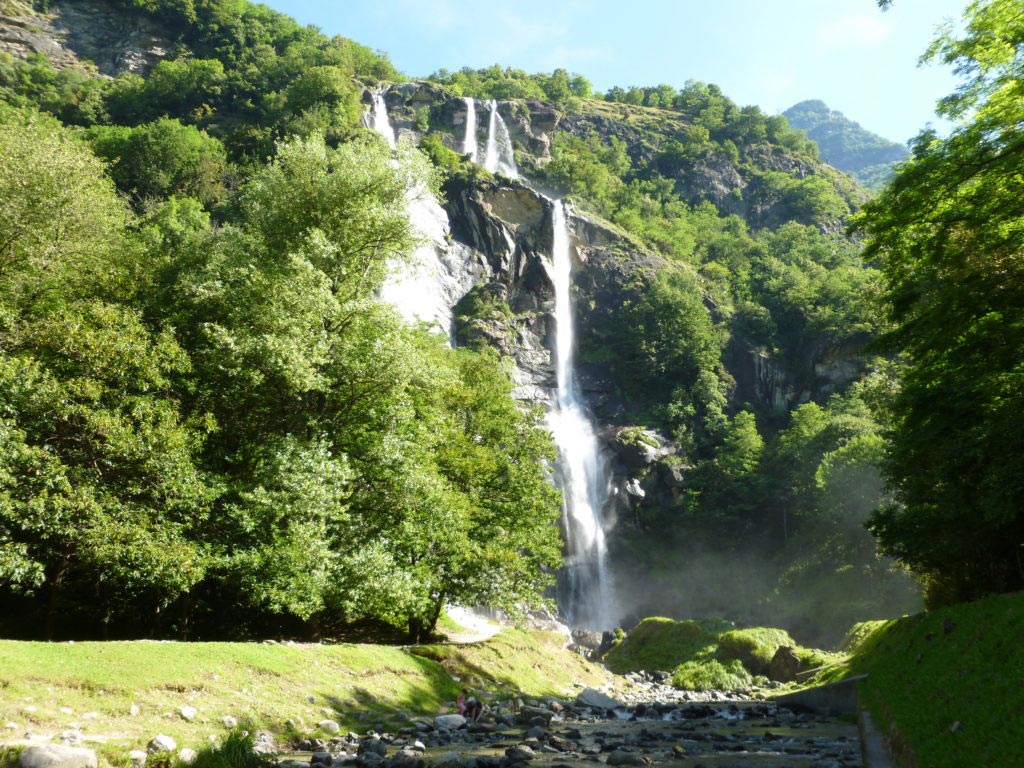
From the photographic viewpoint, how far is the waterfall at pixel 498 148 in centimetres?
8650

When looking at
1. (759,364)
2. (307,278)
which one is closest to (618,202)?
(759,364)

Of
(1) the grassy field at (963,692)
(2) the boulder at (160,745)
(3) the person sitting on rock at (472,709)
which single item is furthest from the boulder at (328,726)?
(1) the grassy field at (963,692)

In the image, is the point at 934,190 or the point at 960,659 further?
the point at 934,190

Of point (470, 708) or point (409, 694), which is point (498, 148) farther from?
point (470, 708)

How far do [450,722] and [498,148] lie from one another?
86.3 meters

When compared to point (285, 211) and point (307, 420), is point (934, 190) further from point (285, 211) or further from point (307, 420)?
point (285, 211)

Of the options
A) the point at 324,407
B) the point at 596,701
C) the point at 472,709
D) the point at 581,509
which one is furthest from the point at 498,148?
the point at 472,709

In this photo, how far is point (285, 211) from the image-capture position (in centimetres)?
1936

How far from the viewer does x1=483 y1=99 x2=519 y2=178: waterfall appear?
284 ft

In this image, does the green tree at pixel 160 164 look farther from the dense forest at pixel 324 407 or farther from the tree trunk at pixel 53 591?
the tree trunk at pixel 53 591

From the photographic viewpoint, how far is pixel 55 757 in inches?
239

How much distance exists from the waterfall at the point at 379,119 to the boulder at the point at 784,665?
6714 centimetres

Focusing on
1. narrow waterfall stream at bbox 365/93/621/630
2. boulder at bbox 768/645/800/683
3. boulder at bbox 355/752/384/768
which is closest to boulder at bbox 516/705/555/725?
boulder at bbox 355/752/384/768

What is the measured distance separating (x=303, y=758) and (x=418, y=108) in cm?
8669
